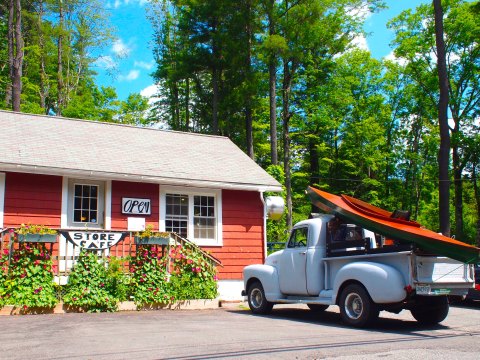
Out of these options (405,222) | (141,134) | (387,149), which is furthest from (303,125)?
(405,222)

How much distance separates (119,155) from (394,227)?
8.43 meters

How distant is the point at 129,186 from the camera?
1446 centimetres

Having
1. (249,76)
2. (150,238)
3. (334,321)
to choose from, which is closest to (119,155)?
(150,238)

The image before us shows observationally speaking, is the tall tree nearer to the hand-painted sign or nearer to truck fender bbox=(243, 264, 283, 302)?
the hand-painted sign

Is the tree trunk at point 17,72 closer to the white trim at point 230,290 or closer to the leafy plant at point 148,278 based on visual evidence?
the white trim at point 230,290

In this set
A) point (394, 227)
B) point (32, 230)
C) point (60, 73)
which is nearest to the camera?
point (394, 227)

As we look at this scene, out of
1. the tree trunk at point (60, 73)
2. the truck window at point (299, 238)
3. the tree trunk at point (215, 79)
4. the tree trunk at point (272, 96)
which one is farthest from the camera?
the tree trunk at point (60, 73)

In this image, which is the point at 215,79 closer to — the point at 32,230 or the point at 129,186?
the point at 129,186

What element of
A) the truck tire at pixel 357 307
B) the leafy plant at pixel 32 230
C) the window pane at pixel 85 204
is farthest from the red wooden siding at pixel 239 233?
the truck tire at pixel 357 307

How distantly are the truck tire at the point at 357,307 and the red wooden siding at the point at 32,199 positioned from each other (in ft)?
24.4

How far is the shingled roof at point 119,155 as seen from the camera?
13.4 metres

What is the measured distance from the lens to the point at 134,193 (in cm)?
1452

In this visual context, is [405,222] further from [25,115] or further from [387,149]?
[387,149]

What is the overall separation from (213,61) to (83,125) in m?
16.1
